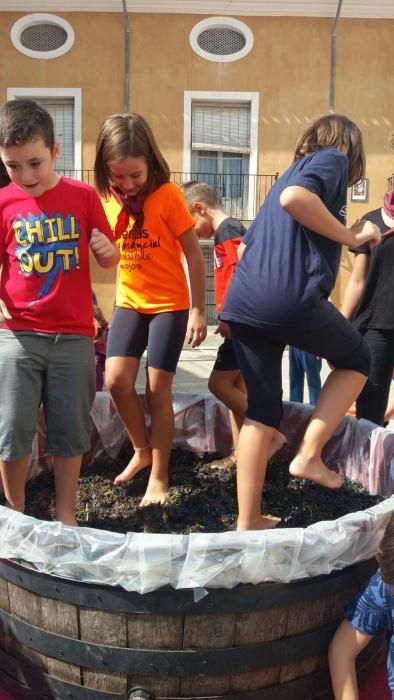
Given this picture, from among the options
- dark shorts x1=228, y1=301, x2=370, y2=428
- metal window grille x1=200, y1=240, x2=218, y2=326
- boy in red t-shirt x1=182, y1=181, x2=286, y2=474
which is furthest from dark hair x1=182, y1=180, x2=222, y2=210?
metal window grille x1=200, y1=240, x2=218, y2=326

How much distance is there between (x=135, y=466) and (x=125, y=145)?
124cm

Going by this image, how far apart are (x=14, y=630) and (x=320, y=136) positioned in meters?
1.65

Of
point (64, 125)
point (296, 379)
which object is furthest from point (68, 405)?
point (64, 125)

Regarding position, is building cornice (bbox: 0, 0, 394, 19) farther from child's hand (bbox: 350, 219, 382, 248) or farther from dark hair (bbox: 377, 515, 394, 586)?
dark hair (bbox: 377, 515, 394, 586)

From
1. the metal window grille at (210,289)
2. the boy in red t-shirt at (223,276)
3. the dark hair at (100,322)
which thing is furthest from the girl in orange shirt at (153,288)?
the metal window grille at (210,289)

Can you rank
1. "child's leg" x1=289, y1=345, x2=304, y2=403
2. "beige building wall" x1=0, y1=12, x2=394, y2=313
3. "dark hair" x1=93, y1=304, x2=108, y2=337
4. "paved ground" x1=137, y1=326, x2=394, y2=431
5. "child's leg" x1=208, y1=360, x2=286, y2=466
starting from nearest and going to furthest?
1. "child's leg" x1=208, y1=360, x2=286, y2=466
2. "dark hair" x1=93, y1=304, x2=108, y2=337
3. "child's leg" x1=289, y1=345, x2=304, y2=403
4. "paved ground" x1=137, y1=326, x2=394, y2=431
5. "beige building wall" x1=0, y1=12, x2=394, y2=313

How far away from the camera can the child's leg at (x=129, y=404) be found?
253cm

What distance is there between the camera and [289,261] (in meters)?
1.89

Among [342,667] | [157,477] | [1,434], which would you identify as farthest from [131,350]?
[342,667]

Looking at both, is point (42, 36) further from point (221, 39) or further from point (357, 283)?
point (357, 283)

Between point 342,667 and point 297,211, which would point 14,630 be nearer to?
point 342,667

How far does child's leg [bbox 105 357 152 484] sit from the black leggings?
3.26 feet

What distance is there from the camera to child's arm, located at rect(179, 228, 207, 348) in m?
2.50

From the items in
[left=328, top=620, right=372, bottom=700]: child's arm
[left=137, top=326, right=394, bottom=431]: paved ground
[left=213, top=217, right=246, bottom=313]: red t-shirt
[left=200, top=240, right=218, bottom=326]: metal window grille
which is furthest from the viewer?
[left=200, top=240, right=218, bottom=326]: metal window grille
